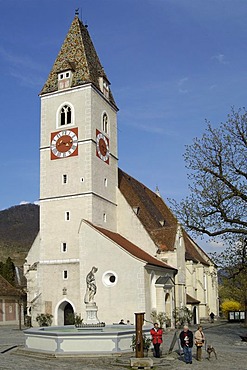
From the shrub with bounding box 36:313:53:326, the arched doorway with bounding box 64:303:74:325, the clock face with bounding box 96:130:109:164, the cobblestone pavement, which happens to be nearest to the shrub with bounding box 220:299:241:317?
the arched doorway with bounding box 64:303:74:325

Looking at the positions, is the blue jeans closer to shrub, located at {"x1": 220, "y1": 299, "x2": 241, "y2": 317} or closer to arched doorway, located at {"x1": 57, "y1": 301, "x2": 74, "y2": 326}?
arched doorway, located at {"x1": 57, "y1": 301, "x2": 74, "y2": 326}

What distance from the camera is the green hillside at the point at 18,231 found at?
122850mm

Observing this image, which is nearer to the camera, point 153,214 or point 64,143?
point 64,143

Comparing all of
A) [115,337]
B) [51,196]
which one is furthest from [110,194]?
[115,337]

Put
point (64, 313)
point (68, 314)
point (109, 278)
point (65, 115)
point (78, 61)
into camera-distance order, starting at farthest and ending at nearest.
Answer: point (78, 61) < point (65, 115) < point (64, 313) < point (68, 314) < point (109, 278)

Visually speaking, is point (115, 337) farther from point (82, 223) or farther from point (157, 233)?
point (157, 233)

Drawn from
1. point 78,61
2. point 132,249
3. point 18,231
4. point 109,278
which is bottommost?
point 109,278

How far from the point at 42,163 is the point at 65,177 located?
2.40 m

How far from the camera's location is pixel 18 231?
477 feet

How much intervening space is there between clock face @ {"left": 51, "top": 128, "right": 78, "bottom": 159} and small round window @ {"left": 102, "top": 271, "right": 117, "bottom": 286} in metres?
9.06

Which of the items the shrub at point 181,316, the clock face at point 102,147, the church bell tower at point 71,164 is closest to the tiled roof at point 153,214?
the church bell tower at point 71,164

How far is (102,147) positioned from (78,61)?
23.2ft

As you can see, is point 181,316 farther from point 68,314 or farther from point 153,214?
point 153,214

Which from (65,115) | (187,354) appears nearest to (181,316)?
(65,115)
